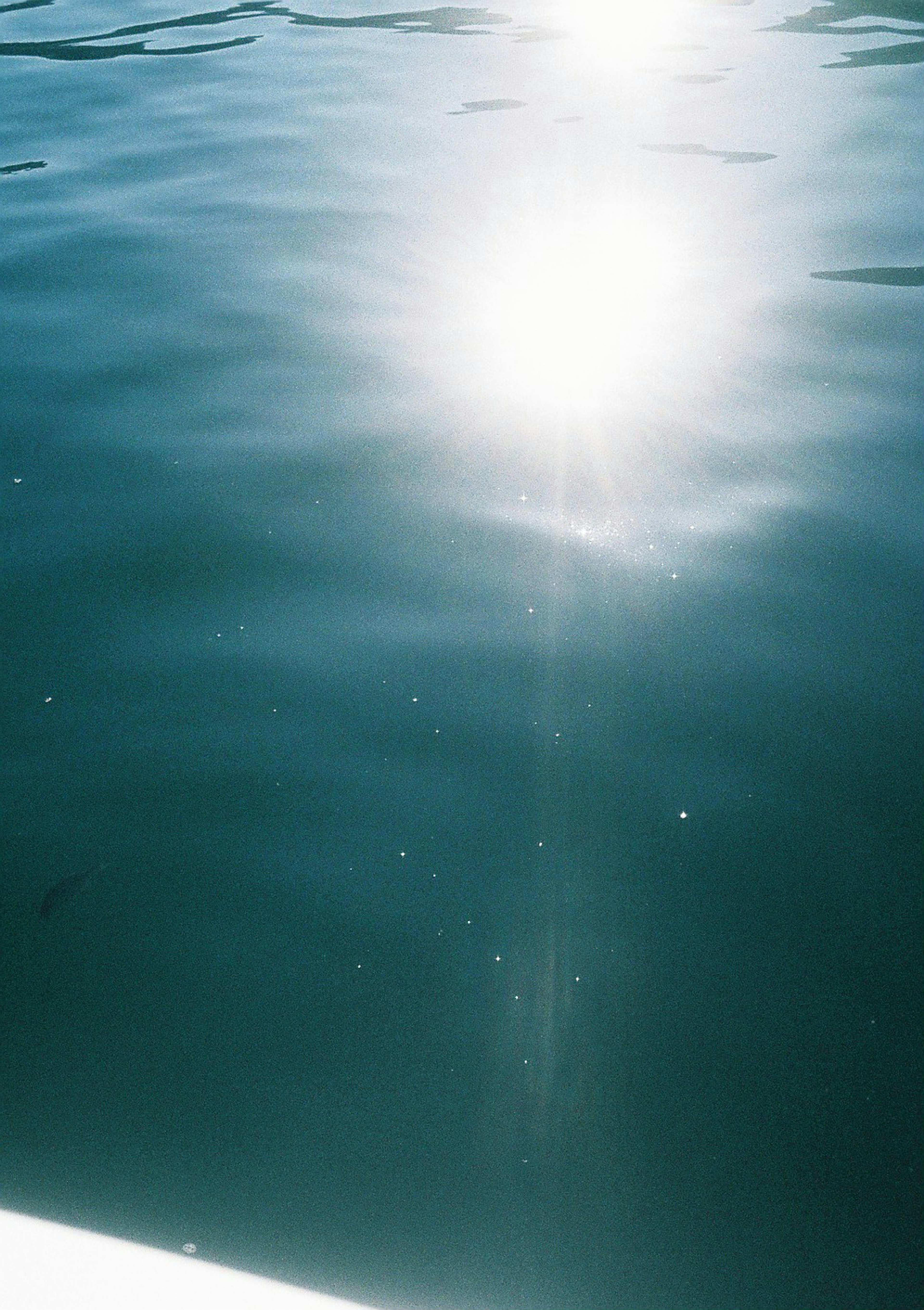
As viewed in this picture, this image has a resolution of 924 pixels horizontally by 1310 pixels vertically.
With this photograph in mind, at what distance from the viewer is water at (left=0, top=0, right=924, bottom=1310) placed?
1425mm

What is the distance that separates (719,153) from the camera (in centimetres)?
450

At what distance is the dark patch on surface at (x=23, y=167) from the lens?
4.67m

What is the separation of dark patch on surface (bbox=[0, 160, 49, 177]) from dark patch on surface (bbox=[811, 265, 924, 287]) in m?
3.34

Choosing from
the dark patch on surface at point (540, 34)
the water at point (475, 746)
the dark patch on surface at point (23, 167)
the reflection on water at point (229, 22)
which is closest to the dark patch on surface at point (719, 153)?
the water at point (475, 746)

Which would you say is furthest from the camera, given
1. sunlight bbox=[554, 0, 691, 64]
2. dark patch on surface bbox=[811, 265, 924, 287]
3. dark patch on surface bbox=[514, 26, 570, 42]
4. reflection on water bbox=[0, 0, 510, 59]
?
reflection on water bbox=[0, 0, 510, 59]

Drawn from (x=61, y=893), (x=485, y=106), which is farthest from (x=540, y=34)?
(x=61, y=893)

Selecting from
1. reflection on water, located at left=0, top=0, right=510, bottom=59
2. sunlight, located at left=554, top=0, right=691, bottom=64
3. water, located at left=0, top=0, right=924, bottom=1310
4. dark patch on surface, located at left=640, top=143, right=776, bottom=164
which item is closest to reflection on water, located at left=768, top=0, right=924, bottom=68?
sunlight, located at left=554, top=0, right=691, bottom=64

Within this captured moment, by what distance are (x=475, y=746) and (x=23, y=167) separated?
160 inches

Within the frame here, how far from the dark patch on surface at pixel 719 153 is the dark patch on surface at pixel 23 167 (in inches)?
103

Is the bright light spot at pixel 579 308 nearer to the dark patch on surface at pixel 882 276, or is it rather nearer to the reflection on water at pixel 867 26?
the dark patch on surface at pixel 882 276

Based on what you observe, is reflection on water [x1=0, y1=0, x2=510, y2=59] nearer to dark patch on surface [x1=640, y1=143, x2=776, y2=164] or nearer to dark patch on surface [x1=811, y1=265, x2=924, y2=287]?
dark patch on surface [x1=640, y1=143, x2=776, y2=164]

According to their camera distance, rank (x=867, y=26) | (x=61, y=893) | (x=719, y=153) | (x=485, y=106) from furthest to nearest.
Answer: (x=867, y=26) < (x=485, y=106) < (x=719, y=153) < (x=61, y=893)

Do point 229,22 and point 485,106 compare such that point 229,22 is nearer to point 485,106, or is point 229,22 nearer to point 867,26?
point 485,106

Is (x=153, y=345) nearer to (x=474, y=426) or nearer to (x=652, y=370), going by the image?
(x=474, y=426)
